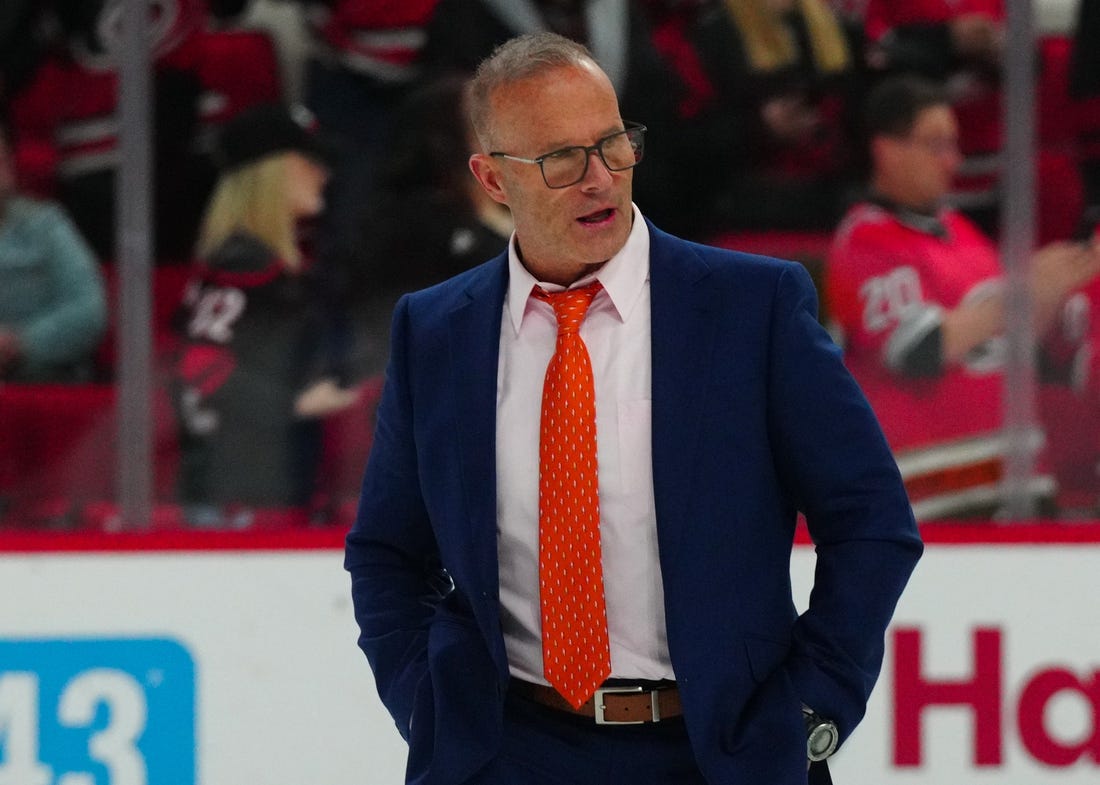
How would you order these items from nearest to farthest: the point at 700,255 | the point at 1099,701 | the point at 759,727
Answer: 1. the point at 759,727
2. the point at 700,255
3. the point at 1099,701

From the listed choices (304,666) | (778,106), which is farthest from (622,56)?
(304,666)

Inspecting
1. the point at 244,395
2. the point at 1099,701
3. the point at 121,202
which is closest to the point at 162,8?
the point at 121,202

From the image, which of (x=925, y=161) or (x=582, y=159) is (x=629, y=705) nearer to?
(x=582, y=159)

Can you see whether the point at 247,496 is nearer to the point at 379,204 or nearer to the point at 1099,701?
the point at 379,204

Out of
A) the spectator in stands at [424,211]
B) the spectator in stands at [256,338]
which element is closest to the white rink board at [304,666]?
the spectator in stands at [256,338]

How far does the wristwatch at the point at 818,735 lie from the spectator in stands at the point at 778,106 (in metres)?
1.66

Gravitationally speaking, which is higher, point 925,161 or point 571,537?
point 925,161

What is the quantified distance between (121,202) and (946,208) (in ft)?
5.47

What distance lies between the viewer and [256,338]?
341 cm

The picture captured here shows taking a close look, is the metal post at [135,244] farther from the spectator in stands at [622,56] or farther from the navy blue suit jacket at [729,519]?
the navy blue suit jacket at [729,519]

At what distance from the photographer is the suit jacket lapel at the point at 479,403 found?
1886 mm

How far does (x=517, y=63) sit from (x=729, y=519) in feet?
1.85

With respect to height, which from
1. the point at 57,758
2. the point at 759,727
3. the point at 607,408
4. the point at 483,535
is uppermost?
the point at 607,408

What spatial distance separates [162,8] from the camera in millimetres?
3406
